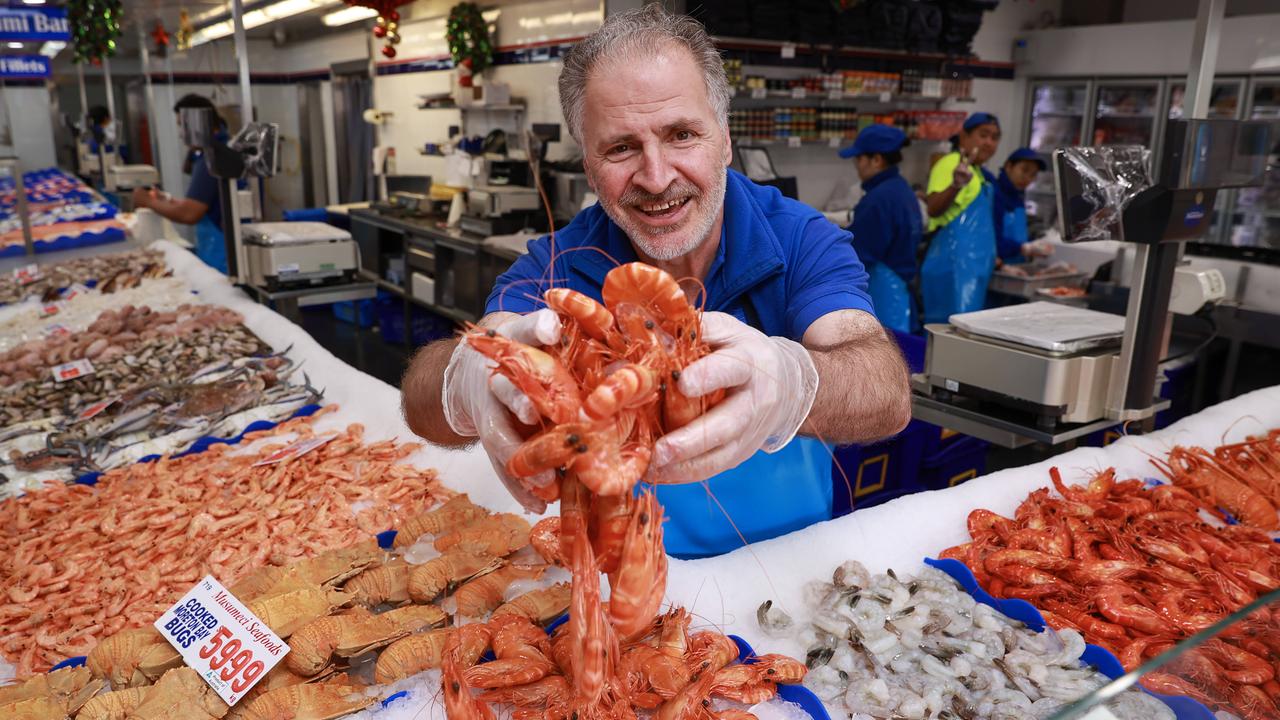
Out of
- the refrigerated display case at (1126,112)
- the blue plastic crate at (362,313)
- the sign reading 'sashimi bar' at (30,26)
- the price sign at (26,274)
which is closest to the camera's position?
the price sign at (26,274)

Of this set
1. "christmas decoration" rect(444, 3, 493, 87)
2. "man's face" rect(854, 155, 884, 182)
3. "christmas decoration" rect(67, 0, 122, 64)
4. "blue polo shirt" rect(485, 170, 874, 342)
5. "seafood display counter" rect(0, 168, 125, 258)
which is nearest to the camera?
"blue polo shirt" rect(485, 170, 874, 342)

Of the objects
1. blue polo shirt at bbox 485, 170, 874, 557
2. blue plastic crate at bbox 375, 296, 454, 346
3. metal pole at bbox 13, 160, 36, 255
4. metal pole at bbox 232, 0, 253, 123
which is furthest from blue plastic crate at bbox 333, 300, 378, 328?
blue polo shirt at bbox 485, 170, 874, 557

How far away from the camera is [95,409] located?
3121 millimetres

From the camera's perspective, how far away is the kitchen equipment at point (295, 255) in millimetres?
4797

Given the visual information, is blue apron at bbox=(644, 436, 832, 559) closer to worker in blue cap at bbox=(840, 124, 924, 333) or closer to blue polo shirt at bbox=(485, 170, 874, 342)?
blue polo shirt at bbox=(485, 170, 874, 342)

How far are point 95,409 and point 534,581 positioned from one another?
2226mm

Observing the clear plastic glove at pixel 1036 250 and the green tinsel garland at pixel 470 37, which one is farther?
the green tinsel garland at pixel 470 37

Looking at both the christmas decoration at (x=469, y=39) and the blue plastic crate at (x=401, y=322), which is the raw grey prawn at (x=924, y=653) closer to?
the blue plastic crate at (x=401, y=322)

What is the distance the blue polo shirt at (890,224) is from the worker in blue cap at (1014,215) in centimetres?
147

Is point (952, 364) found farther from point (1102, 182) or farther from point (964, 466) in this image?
point (964, 466)

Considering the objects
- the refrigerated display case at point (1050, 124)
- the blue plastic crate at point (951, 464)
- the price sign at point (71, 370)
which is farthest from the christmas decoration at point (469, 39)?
the blue plastic crate at point (951, 464)

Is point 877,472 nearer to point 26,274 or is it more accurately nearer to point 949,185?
point 949,185

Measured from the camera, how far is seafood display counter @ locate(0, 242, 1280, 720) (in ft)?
4.72

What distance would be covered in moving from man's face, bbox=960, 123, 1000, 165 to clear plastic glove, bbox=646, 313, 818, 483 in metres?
5.52
